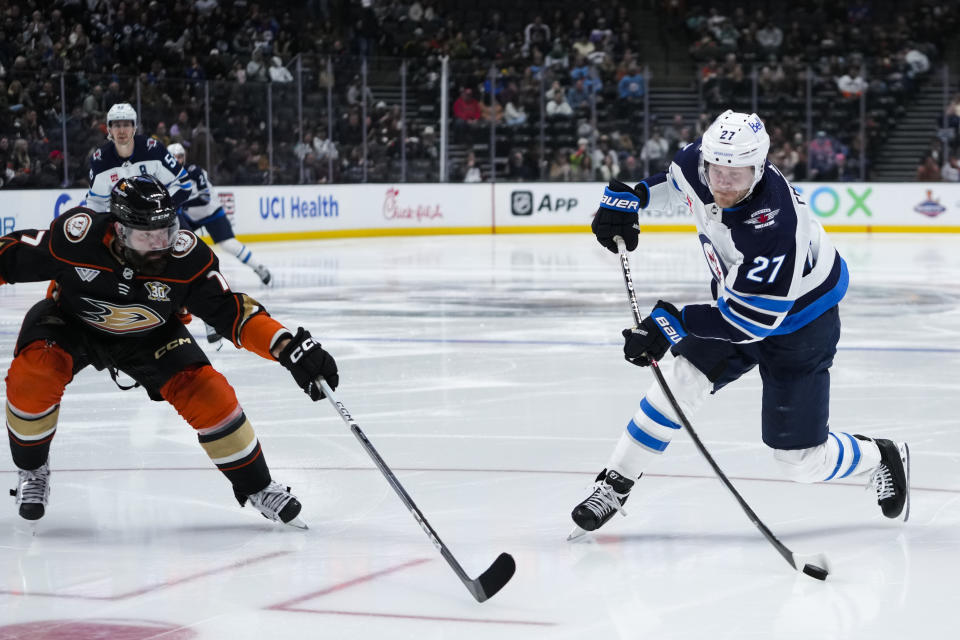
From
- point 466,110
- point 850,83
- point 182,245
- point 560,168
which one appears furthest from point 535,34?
point 182,245

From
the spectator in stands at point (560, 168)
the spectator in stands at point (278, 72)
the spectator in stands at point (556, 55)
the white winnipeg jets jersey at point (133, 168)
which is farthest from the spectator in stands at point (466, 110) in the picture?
the white winnipeg jets jersey at point (133, 168)

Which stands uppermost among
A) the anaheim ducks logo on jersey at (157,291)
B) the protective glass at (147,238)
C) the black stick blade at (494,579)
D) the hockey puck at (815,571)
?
the protective glass at (147,238)

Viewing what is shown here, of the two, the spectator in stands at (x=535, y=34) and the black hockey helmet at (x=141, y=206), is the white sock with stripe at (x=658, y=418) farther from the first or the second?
the spectator in stands at (x=535, y=34)

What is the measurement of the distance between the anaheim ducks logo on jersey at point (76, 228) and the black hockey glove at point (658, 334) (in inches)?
58.2

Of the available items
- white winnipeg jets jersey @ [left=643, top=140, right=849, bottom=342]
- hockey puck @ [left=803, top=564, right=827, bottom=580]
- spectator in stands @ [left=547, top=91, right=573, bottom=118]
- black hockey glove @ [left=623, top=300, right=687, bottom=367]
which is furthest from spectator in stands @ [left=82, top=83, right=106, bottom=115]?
hockey puck @ [left=803, top=564, right=827, bottom=580]

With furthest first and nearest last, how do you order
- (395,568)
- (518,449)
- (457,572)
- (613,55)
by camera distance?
(613,55) < (518,449) < (395,568) < (457,572)

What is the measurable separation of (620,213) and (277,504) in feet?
4.17

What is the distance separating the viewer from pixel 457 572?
3193 mm

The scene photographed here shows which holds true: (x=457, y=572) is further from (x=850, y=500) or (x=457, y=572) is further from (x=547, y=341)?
(x=547, y=341)

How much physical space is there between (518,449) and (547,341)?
298cm

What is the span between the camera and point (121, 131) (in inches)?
333

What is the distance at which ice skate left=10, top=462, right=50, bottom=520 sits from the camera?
3.83m

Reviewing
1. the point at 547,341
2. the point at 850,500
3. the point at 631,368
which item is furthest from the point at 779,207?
the point at 547,341

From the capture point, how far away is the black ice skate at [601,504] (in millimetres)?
3717
